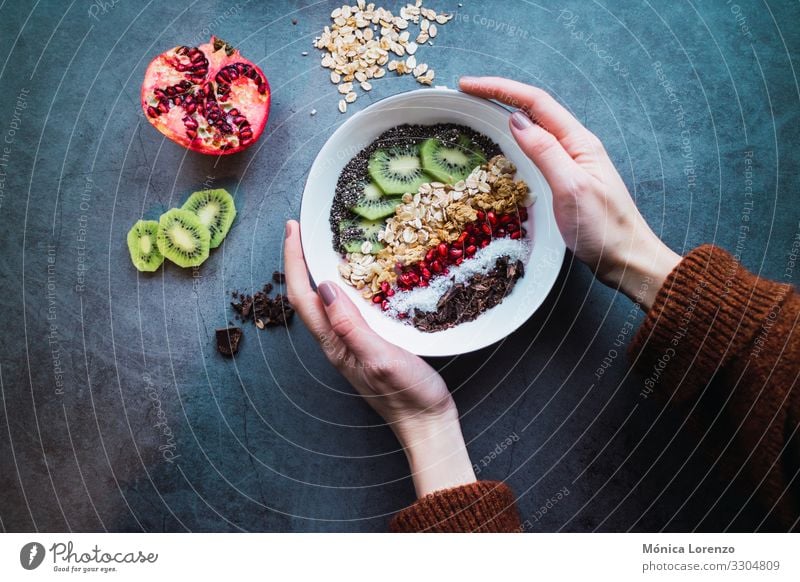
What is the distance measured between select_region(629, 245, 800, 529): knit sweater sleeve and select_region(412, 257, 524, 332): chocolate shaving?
0.25 meters

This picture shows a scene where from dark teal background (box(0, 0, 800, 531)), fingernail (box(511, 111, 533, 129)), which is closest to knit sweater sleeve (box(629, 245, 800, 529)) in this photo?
dark teal background (box(0, 0, 800, 531))

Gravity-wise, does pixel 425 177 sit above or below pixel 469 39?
below

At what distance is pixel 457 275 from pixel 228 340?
46cm

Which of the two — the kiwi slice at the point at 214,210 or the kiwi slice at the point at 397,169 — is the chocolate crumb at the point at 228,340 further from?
the kiwi slice at the point at 397,169

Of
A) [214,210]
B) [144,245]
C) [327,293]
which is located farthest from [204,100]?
[327,293]

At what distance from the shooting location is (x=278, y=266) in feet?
3.69

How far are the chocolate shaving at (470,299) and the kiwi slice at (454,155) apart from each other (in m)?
0.19

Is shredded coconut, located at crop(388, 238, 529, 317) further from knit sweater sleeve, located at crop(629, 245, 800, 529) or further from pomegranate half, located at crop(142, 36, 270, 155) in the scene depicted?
pomegranate half, located at crop(142, 36, 270, 155)

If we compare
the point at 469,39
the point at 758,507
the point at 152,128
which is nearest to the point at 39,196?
the point at 152,128

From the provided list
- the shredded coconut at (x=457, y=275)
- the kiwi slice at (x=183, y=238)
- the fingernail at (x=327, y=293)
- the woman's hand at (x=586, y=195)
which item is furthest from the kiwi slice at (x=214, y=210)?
the woman's hand at (x=586, y=195)
